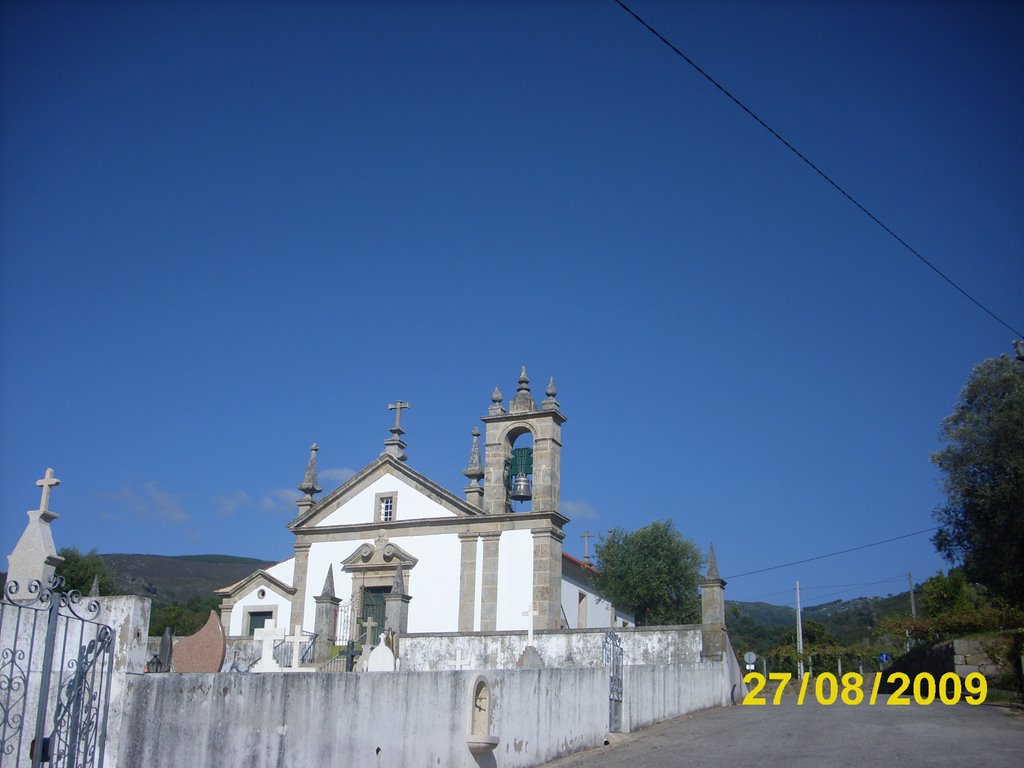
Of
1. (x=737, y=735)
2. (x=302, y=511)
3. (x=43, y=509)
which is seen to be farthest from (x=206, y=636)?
(x=302, y=511)

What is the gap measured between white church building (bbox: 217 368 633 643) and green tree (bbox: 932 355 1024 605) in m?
12.9

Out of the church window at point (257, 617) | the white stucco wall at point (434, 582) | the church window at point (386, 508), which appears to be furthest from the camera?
the church window at point (257, 617)

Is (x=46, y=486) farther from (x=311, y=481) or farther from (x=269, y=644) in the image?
(x=311, y=481)

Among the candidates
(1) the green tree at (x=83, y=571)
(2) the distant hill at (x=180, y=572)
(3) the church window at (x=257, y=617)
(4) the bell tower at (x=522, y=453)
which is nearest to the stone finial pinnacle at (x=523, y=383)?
(4) the bell tower at (x=522, y=453)

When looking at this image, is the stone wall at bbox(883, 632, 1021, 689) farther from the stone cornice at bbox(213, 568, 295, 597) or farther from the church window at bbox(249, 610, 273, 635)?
the church window at bbox(249, 610, 273, 635)

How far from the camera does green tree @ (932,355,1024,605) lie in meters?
27.0

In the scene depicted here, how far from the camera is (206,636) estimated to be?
10406 millimetres

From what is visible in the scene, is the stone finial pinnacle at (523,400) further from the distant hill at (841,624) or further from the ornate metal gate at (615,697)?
the distant hill at (841,624)

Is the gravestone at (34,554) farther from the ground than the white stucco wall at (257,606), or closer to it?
farther from the ground

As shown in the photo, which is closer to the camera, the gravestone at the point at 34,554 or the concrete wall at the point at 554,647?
the gravestone at the point at 34,554

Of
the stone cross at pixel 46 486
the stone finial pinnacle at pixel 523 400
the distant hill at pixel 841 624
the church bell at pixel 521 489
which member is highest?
the stone finial pinnacle at pixel 523 400

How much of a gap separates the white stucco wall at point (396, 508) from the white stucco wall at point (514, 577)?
247cm

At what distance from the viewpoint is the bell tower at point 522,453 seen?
26.3m

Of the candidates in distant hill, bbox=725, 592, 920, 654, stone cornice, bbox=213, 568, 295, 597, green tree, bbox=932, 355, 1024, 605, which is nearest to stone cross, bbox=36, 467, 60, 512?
stone cornice, bbox=213, 568, 295, 597
